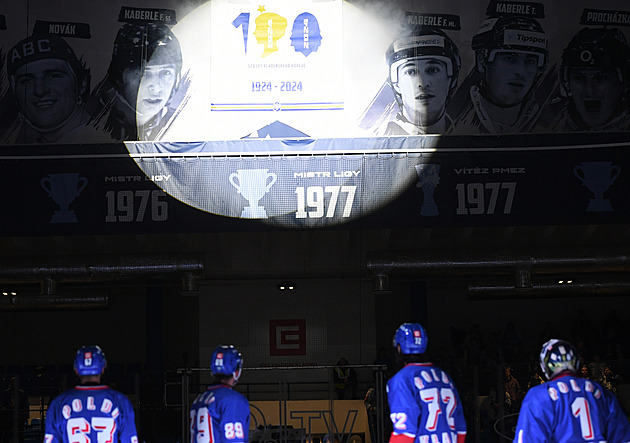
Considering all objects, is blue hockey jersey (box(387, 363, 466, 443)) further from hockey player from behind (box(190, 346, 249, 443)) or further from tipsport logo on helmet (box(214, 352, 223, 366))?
tipsport logo on helmet (box(214, 352, 223, 366))

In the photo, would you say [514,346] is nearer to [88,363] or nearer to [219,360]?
[219,360]

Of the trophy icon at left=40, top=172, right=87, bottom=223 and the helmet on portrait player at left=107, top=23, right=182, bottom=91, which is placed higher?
the helmet on portrait player at left=107, top=23, right=182, bottom=91

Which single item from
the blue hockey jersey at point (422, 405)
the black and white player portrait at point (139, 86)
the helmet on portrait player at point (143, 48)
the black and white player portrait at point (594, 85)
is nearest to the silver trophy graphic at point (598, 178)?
the black and white player portrait at point (594, 85)

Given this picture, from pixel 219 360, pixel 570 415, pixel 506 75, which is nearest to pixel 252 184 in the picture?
pixel 506 75

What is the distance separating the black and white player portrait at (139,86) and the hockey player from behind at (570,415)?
10231 mm

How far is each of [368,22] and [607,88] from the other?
4705 millimetres

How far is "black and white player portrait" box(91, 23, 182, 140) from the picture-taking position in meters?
14.5

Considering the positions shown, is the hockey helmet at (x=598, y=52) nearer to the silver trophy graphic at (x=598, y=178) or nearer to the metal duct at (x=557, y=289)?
the silver trophy graphic at (x=598, y=178)

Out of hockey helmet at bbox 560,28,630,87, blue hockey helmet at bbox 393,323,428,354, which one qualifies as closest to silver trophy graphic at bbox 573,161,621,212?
hockey helmet at bbox 560,28,630,87

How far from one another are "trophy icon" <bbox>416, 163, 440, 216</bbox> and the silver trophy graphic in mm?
2446

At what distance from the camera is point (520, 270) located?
52.5 ft

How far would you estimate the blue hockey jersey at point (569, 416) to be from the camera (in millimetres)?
5805

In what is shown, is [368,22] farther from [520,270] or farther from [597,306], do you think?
[597,306]

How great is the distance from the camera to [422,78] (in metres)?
14.7
